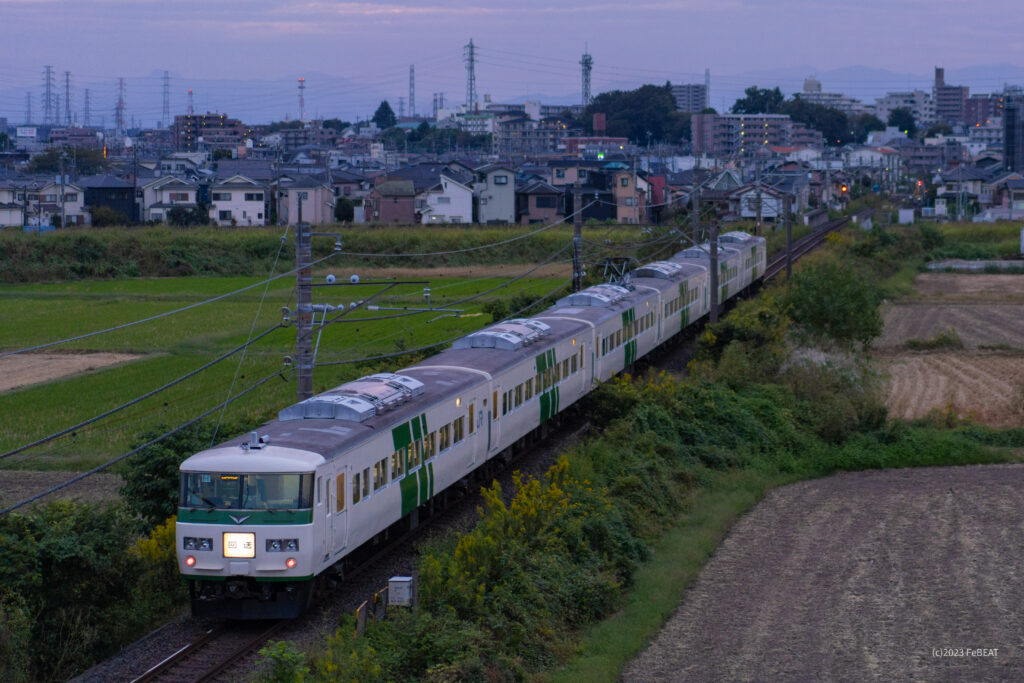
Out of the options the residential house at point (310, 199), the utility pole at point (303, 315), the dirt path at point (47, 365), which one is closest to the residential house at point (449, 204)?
the residential house at point (310, 199)

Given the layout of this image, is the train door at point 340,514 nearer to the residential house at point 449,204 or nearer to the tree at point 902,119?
the residential house at point 449,204

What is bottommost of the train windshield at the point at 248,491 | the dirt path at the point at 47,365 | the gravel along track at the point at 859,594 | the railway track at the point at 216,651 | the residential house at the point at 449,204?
the gravel along track at the point at 859,594

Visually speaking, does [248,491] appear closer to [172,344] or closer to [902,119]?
[172,344]

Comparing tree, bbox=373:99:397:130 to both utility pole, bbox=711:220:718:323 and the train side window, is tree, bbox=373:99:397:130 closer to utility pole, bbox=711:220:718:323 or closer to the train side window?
utility pole, bbox=711:220:718:323

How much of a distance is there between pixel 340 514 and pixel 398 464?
1665 millimetres

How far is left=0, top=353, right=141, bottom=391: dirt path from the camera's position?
98.5 feet

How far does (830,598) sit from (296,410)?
262 inches

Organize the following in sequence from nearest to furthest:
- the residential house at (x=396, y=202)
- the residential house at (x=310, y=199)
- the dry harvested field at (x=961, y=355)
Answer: the dry harvested field at (x=961, y=355), the residential house at (x=310, y=199), the residential house at (x=396, y=202)

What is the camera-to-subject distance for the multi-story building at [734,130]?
152 m

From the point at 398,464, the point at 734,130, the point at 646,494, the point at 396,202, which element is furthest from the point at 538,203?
the point at 734,130

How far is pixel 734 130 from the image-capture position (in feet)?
508

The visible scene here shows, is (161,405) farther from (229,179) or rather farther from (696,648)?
(229,179)

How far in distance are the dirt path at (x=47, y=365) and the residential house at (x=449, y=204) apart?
1343 inches

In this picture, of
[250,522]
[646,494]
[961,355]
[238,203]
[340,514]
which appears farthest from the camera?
[238,203]
